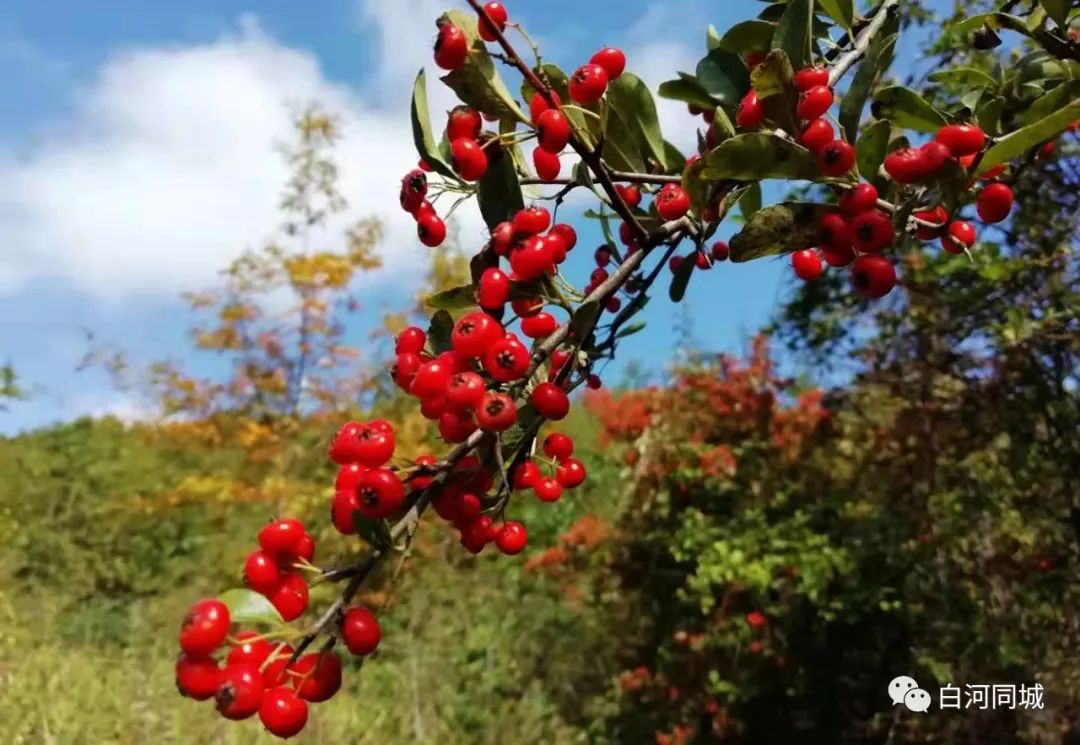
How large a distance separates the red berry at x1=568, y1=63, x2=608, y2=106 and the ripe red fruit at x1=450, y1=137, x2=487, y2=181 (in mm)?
131

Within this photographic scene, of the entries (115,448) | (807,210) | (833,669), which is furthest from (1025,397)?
(115,448)

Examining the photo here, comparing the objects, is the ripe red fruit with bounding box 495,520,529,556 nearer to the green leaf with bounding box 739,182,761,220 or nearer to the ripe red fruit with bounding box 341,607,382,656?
the ripe red fruit with bounding box 341,607,382,656

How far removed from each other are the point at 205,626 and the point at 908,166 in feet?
2.68

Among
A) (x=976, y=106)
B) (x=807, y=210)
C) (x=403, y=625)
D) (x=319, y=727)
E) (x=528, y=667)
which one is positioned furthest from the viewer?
(x=403, y=625)

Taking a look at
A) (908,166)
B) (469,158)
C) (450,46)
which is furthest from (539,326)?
(908,166)

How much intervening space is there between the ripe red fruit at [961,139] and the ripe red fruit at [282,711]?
84 cm

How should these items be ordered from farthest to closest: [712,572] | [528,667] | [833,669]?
[528,667]
[833,669]
[712,572]

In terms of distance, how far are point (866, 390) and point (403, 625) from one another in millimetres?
4949

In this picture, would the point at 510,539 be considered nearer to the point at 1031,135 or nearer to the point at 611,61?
the point at 611,61

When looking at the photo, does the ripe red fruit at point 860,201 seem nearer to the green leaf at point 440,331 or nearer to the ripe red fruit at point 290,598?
the green leaf at point 440,331

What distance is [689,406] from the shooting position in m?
6.08

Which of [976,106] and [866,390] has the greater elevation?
[866,390]

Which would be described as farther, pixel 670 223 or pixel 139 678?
pixel 139 678

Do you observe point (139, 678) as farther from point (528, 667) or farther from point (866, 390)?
point (866, 390)
